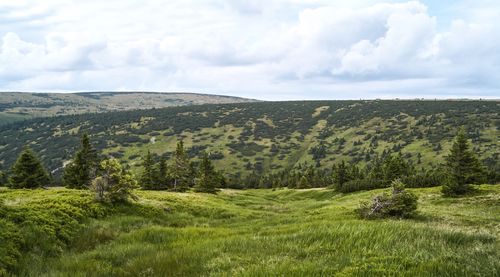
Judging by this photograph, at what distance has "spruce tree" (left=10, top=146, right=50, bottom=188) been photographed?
184 ft

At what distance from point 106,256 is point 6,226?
12.5ft

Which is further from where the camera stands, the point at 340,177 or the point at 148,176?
the point at 340,177

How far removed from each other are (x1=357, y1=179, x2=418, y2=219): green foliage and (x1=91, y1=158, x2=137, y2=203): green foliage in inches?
613

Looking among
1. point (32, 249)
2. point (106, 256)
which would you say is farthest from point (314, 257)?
point (32, 249)

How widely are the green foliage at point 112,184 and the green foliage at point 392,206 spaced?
1557 centimetres

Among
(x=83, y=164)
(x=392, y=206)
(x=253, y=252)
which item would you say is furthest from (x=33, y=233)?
(x=83, y=164)

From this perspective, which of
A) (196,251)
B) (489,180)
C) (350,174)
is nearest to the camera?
(196,251)

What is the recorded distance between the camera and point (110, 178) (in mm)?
25000

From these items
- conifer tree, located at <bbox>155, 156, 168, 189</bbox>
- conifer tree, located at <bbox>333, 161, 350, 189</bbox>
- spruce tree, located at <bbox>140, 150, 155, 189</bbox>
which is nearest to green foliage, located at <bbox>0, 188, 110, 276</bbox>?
spruce tree, located at <bbox>140, 150, 155, 189</bbox>

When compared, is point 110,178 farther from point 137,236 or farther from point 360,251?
point 360,251

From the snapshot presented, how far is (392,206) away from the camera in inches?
992

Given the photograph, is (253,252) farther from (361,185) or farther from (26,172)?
(361,185)

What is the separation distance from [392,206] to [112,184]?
18.5 meters

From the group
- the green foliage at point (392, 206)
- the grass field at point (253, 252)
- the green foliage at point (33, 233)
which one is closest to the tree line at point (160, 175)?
the green foliage at point (392, 206)
